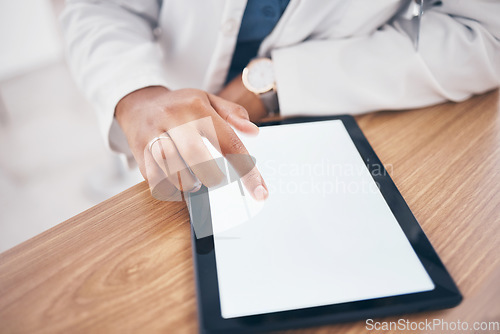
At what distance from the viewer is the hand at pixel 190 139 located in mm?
359

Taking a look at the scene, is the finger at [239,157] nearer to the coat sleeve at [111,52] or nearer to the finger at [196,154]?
the finger at [196,154]

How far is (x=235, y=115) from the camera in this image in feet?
1.31

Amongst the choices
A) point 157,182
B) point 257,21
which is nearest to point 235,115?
point 157,182

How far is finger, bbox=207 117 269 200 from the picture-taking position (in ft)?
1.13

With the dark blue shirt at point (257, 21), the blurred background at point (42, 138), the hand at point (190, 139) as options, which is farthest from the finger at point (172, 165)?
the blurred background at point (42, 138)

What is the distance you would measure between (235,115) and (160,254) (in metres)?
0.17

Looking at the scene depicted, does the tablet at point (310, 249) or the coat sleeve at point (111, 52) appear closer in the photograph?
the tablet at point (310, 249)

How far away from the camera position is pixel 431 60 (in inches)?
18.8

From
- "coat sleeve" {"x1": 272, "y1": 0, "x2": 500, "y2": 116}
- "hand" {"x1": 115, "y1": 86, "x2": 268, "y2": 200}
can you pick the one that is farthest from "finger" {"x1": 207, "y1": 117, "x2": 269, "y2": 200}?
"coat sleeve" {"x1": 272, "y1": 0, "x2": 500, "y2": 116}

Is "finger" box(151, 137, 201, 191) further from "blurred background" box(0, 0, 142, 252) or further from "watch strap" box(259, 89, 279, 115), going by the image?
"blurred background" box(0, 0, 142, 252)

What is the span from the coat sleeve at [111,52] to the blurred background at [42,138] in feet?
0.82

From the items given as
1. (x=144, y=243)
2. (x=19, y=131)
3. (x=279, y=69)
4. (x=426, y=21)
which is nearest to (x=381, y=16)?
(x=426, y=21)

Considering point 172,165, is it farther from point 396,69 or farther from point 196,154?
point 396,69

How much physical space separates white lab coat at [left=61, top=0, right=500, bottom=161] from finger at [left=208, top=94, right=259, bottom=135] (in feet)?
0.31
